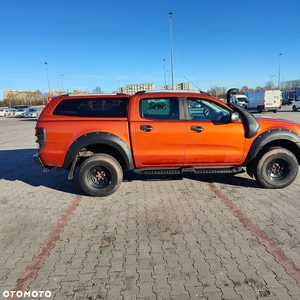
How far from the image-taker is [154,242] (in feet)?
10.5

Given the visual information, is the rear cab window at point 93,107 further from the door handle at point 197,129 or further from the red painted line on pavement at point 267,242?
the red painted line on pavement at point 267,242

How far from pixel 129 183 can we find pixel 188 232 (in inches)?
92.6

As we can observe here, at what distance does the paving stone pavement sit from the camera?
2.42m

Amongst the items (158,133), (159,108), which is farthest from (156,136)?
A: (159,108)

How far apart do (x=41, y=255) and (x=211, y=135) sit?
3333mm

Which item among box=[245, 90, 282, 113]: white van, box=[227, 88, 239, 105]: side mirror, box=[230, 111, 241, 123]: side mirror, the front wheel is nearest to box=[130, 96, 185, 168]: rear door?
box=[230, 111, 241, 123]: side mirror

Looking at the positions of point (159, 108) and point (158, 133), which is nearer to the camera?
point (158, 133)

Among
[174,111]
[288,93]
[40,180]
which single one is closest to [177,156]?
[174,111]

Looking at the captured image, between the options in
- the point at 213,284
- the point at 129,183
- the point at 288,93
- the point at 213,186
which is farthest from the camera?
the point at 288,93

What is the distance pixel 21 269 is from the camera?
107 inches

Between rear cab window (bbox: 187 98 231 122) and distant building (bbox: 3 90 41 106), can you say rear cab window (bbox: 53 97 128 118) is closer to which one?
rear cab window (bbox: 187 98 231 122)

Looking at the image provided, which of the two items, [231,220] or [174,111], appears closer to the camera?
[231,220]

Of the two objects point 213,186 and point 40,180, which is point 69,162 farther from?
point 213,186

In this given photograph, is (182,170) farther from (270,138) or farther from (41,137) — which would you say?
(41,137)
